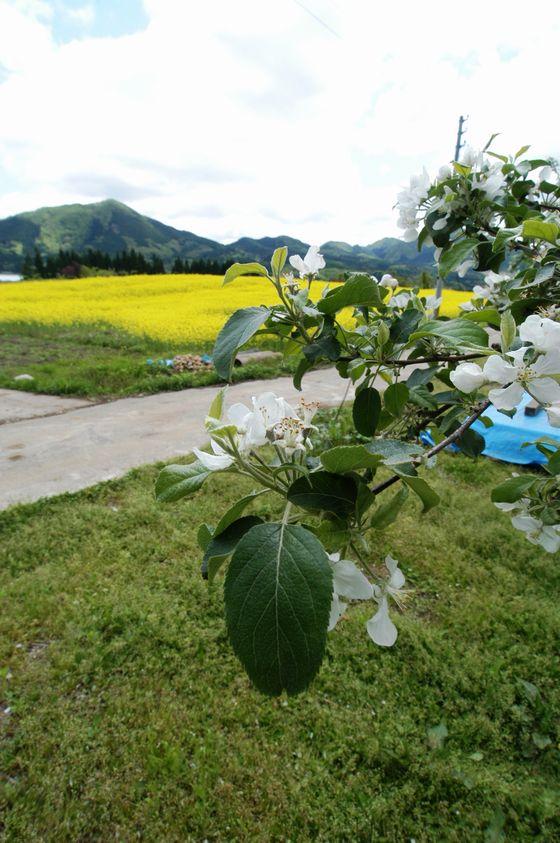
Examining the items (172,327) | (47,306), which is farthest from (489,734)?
(47,306)

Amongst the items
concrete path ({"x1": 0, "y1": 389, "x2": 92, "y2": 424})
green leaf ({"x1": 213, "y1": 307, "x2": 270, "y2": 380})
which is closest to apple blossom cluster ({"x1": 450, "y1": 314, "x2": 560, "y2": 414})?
green leaf ({"x1": 213, "y1": 307, "x2": 270, "y2": 380})

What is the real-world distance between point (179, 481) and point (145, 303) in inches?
626

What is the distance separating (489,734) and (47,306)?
15.5 metres

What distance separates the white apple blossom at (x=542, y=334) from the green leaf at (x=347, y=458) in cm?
25

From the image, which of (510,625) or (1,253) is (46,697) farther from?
(1,253)

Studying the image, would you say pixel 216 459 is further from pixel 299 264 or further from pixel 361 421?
pixel 299 264

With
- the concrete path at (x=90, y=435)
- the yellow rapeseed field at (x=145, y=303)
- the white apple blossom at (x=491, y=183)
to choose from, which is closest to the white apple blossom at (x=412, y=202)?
the white apple blossom at (x=491, y=183)

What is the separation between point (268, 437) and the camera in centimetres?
69

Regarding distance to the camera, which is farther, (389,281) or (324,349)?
(389,281)

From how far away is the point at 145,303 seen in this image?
15.6 meters

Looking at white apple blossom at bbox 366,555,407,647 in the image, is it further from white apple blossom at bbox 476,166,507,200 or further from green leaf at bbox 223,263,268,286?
white apple blossom at bbox 476,166,507,200

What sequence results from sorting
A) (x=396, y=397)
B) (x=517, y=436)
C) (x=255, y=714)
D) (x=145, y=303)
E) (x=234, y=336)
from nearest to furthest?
(x=234, y=336), (x=396, y=397), (x=255, y=714), (x=517, y=436), (x=145, y=303)

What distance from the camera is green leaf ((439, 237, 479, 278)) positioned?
103 cm

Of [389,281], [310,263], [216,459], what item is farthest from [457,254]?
[216,459]
